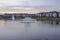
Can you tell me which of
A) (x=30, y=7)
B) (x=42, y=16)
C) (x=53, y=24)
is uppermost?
(x=30, y=7)

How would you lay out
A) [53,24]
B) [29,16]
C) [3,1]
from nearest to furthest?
[3,1]
[29,16]
[53,24]

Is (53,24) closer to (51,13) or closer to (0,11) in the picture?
(51,13)

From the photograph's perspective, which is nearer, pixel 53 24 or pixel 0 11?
pixel 0 11

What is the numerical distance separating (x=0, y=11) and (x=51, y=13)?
1.01 m

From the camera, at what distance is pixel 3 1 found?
2.79 metres

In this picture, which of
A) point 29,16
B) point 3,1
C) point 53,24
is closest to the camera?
point 3,1

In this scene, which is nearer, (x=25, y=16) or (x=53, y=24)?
(x=25, y=16)

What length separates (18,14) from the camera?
2912 millimetres

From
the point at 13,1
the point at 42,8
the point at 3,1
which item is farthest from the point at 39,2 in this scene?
the point at 3,1

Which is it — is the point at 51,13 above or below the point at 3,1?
below

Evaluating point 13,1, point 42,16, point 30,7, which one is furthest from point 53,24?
point 13,1

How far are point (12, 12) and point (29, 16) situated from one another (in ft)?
1.20

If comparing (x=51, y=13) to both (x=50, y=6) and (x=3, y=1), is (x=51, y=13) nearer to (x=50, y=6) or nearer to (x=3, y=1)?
(x=50, y=6)

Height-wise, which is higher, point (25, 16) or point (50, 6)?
point (50, 6)
